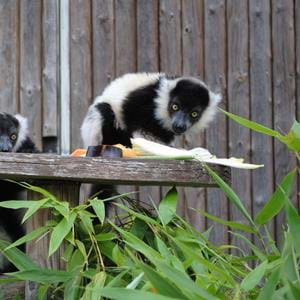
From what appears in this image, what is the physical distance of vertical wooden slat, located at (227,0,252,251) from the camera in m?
7.21

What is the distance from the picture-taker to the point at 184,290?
2.89 metres

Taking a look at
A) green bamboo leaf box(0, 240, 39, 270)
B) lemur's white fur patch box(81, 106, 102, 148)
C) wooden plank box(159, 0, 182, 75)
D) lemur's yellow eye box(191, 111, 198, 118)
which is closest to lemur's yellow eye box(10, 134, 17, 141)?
lemur's white fur patch box(81, 106, 102, 148)

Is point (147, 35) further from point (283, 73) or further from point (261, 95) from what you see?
point (283, 73)

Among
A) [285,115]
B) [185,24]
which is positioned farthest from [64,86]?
[285,115]

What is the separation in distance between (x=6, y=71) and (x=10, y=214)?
235 cm

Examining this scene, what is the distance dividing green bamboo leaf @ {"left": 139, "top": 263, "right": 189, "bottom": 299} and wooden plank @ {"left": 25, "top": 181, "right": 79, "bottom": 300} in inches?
41.0

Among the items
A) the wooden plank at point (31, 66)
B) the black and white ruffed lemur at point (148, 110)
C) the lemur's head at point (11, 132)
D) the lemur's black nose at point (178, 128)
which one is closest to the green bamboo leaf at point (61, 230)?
the lemur's head at point (11, 132)

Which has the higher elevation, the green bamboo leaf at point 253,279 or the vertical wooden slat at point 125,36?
the vertical wooden slat at point 125,36

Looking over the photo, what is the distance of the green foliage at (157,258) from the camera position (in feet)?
9.50

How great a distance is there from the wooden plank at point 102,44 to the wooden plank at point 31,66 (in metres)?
0.45

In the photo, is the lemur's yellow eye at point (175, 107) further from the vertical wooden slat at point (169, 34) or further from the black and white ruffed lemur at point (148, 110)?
the vertical wooden slat at point (169, 34)

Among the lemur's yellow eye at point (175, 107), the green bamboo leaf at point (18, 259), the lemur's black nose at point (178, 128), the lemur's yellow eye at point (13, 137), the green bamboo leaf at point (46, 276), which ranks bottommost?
the green bamboo leaf at point (46, 276)

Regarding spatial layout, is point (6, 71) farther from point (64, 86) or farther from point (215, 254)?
point (215, 254)

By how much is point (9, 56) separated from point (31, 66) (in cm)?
20
